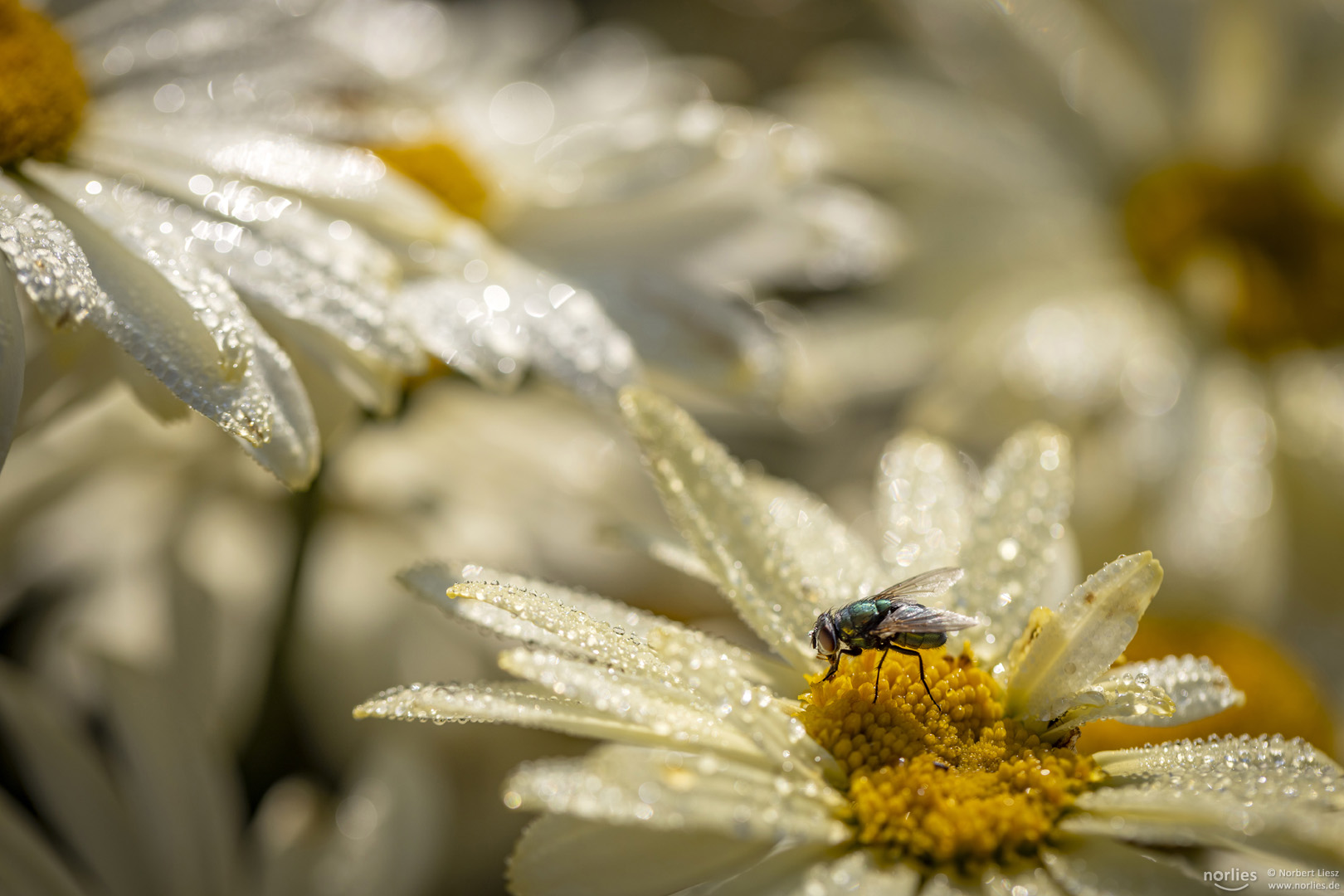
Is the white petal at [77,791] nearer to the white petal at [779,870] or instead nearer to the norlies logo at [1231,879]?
the white petal at [779,870]

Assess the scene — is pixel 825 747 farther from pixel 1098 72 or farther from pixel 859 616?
pixel 1098 72

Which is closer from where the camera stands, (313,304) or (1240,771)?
(1240,771)

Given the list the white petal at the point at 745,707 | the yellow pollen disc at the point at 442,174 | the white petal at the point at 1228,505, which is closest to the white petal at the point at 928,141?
the white petal at the point at 1228,505

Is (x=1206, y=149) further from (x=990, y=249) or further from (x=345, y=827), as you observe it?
(x=345, y=827)

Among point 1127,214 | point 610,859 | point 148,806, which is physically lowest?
point 148,806

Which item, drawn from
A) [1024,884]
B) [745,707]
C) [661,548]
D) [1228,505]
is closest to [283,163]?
[661,548]

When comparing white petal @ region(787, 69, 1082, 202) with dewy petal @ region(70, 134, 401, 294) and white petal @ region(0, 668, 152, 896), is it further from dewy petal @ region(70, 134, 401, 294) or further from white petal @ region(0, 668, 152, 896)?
white petal @ region(0, 668, 152, 896)
